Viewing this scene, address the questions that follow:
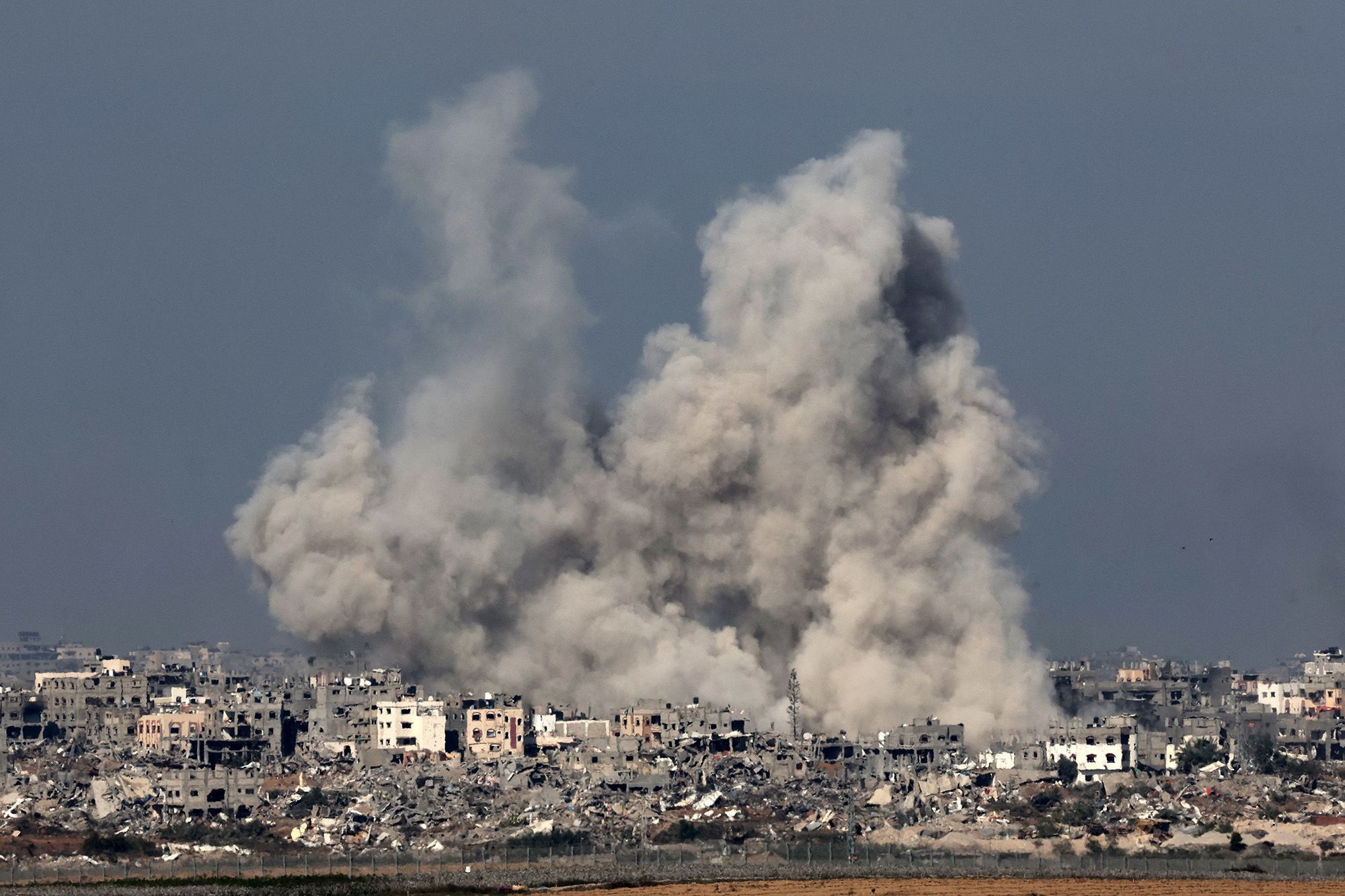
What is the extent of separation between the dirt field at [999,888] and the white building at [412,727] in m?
29.7

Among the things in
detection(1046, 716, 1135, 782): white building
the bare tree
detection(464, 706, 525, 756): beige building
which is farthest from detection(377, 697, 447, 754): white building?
detection(1046, 716, 1135, 782): white building

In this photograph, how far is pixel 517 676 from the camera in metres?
88.2

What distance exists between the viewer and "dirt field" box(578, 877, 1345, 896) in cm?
5159

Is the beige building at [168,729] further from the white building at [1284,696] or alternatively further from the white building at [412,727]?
the white building at [1284,696]

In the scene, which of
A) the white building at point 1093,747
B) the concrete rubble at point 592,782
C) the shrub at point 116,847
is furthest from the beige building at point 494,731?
the shrub at point 116,847

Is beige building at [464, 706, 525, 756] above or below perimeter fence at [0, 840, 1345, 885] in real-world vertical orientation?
above

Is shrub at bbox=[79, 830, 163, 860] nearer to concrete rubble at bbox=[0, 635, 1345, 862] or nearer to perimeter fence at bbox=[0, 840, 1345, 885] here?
concrete rubble at bbox=[0, 635, 1345, 862]

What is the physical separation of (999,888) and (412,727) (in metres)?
34.0

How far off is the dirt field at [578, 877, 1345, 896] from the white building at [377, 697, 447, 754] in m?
29.7

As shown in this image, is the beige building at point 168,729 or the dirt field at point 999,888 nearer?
the dirt field at point 999,888

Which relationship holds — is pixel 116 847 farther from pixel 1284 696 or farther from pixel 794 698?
pixel 1284 696

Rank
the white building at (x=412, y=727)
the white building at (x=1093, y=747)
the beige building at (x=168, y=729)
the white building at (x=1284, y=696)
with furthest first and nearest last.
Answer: the white building at (x=1284, y=696) → the beige building at (x=168, y=729) → the white building at (x=412, y=727) → the white building at (x=1093, y=747)

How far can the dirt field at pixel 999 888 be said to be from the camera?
51.6 m

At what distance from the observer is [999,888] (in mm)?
52562
